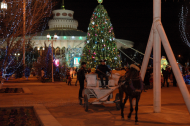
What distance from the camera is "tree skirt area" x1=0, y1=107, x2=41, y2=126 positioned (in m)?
7.57

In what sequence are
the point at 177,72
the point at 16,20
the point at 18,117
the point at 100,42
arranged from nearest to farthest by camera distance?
the point at 177,72 → the point at 18,117 → the point at 16,20 → the point at 100,42

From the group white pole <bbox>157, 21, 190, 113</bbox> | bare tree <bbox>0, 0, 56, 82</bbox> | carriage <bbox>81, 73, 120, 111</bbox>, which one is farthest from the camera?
bare tree <bbox>0, 0, 56, 82</bbox>

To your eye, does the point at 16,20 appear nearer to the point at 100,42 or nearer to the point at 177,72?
the point at 177,72

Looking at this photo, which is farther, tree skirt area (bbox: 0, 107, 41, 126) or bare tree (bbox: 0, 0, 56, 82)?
bare tree (bbox: 0, 0, 56, 82)

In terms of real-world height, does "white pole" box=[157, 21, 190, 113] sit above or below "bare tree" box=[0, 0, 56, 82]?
below

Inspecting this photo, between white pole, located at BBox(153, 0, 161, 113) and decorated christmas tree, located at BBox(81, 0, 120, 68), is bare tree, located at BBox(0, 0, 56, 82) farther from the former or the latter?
decorated christmas tree, located at BBox(81, 0, 120, 68)

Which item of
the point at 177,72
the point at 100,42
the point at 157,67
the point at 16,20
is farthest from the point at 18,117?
the point at 100,42

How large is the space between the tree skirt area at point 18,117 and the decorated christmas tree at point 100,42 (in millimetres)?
19307

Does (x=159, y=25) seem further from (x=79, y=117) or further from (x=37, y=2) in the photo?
(x=37, y=2)

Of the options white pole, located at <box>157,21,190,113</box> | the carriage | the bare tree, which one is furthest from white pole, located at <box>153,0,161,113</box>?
the bare tree

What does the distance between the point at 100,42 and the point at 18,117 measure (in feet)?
69.9

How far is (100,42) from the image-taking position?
29156 millimetres

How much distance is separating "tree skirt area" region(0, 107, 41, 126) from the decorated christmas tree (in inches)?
760

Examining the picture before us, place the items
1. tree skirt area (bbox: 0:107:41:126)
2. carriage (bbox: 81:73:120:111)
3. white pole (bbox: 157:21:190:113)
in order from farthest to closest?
carriage (bbox: 81:73:120:111), tree skirt area (bbox: 0:107:41:126), white pole (bbox: 157:21:190:113)
